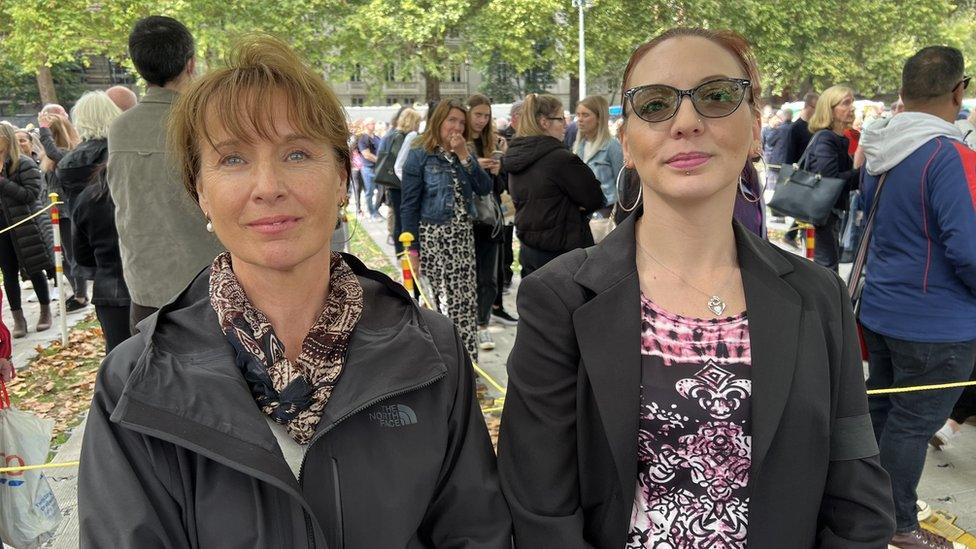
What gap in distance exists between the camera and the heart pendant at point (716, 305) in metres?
1.73

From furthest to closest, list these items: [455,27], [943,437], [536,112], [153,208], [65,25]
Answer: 1. [455,27]
2. [65,25]
3. [536,112]
4. [943,437]
5. [153,208]

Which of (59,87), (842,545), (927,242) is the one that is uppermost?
(927,242)

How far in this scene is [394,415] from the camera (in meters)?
1.60

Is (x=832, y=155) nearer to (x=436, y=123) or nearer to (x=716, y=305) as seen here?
(x=436, y=123)

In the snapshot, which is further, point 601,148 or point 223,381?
point 601,148

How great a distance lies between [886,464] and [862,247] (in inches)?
43.0

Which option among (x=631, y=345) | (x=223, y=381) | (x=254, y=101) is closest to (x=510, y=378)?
(x=631, y=345)

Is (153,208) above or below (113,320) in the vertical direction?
above

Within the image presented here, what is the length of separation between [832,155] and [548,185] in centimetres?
301

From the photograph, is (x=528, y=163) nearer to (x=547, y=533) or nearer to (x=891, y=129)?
(x=891, y=129)

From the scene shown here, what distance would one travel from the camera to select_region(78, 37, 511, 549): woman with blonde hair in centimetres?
145

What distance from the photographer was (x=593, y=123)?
7090 millimetres

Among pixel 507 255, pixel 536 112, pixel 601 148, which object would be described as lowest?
pixel 507 255

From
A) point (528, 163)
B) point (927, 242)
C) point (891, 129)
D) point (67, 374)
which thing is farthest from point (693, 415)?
point (67, 374)
